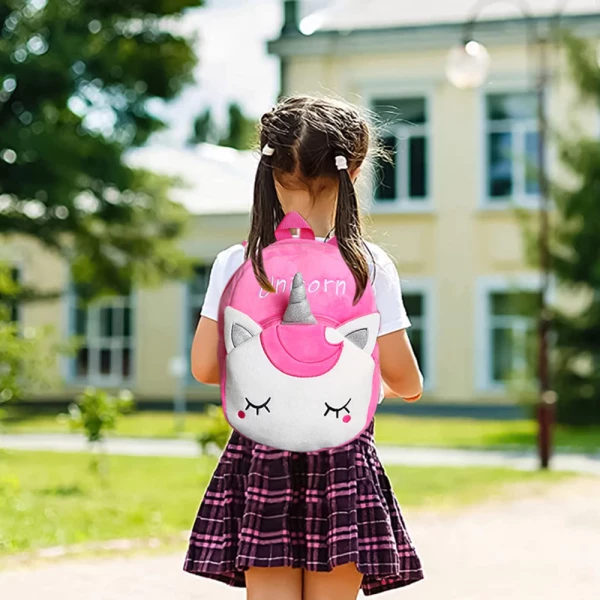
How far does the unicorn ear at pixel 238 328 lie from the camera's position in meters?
2.97

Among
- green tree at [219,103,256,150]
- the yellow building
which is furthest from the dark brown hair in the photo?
green tree at [219,103,256,150]

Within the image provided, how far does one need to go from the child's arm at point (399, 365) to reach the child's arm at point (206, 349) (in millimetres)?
390

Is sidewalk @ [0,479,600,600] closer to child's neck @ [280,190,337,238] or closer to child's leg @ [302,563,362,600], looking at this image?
child's leg @ [302,563,362,600]

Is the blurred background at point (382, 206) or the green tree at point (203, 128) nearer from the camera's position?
the blurred background at point (382, 206)

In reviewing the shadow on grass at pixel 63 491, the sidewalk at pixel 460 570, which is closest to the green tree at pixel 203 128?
the shadow on grass at pixel 63 491

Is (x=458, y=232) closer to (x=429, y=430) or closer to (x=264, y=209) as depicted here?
(x=429, y=430)

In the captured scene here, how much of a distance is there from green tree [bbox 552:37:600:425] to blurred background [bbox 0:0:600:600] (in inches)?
1.2

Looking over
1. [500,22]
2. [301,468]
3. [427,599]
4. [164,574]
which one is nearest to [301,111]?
[301,468]

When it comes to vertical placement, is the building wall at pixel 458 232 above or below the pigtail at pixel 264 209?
above

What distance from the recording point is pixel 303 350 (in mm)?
2947

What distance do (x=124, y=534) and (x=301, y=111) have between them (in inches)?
203

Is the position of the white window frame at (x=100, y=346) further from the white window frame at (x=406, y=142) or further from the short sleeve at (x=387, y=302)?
the short sleeve at (x=387, y=302)

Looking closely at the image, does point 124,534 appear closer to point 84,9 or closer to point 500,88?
point 84,9

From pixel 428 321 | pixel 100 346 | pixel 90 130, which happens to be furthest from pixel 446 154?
pixel 100 346
